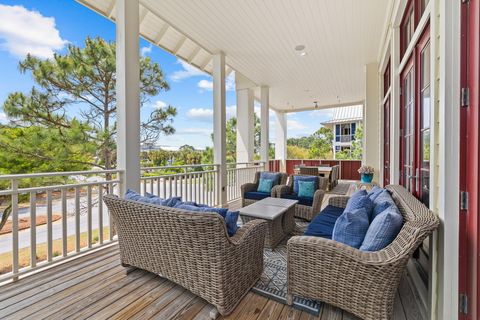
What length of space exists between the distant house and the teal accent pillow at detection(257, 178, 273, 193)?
1095 centimetres

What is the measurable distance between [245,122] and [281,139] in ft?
14.0

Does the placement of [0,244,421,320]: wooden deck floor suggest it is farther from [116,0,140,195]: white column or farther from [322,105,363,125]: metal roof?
[322,105,363,125]: metal roof

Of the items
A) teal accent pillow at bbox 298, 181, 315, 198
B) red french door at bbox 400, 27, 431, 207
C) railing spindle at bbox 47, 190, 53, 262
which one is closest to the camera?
red french door at bbox 400, 27, 431, 207

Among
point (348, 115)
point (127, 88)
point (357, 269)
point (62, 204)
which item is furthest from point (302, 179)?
point (348, 115)

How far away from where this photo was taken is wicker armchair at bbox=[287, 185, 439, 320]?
1.31 m

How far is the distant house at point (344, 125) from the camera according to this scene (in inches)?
546

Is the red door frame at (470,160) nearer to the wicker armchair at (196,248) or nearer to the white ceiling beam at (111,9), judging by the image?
the wicker armchair at (196,248)

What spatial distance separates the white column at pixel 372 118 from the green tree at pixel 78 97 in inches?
213

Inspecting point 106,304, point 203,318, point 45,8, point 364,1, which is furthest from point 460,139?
point 45,8

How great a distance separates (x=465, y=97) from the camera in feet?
3.95

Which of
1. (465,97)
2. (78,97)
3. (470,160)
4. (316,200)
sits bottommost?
(316,200)

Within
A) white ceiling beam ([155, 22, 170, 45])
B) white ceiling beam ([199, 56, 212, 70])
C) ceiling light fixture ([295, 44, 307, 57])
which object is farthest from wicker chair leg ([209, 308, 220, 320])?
white ceiling beam ([199, 56, 212, 70])

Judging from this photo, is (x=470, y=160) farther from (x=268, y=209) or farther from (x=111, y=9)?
(x=111, y=9)

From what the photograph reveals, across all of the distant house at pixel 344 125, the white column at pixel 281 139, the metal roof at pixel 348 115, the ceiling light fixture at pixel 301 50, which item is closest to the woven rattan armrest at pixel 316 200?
the ceiling light fixture at pixel 301 50
